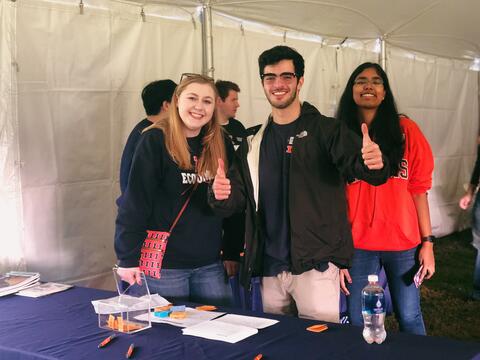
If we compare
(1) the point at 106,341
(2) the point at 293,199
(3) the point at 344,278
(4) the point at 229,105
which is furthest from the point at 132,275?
(4) the point at 229,105

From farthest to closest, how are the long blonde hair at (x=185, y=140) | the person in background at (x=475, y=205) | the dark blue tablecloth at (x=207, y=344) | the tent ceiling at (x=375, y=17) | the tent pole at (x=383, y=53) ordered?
1. the tent pole at (x=383, y=53)
2. the tent ceiling at (x=375, y=17)
3. the person in background at (x=475, y=205)
4. the long blonde hair at (x=185, y=140)
5. the dark blue tablecloth at (x=207, y=344)

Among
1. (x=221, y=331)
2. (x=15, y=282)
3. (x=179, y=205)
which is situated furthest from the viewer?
(x=15, y=282)

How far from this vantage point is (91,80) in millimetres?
3188

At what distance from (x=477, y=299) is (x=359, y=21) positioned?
2423 mm

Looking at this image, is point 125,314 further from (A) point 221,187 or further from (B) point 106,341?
(A) point 221,187

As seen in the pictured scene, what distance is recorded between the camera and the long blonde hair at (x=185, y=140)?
206 cm

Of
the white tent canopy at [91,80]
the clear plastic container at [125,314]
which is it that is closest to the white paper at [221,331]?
the clear plastic container at [125,314]

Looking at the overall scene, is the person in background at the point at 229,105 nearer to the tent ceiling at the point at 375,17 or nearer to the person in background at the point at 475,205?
the tent ceiling at the point at 375,17

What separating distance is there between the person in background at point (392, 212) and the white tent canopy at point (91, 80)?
5.27 feet

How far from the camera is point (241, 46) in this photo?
4102 mm

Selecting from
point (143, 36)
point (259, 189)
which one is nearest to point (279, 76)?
point (259, 189)

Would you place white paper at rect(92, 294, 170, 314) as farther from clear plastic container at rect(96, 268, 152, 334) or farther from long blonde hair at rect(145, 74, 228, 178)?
long blonde hair at rect(145, 74, 228, 178)

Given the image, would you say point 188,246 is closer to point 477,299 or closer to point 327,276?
point 327,276

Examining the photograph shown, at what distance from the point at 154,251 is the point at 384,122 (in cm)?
106
